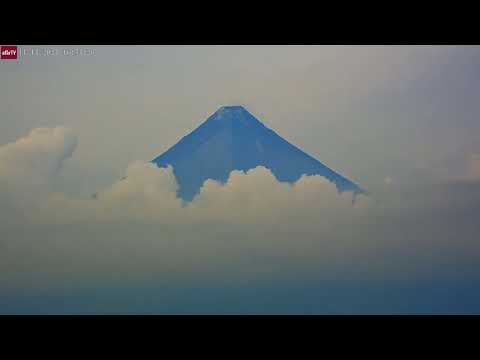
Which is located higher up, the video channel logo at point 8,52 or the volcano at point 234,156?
the video channel logo at point 8,52

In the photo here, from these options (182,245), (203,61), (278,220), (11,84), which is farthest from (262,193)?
(11,84)

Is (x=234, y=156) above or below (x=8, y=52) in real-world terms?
below

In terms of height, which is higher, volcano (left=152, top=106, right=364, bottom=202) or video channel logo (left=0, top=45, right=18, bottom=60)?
video channel logo (left=0, top=45, right=18, bottom=60)
